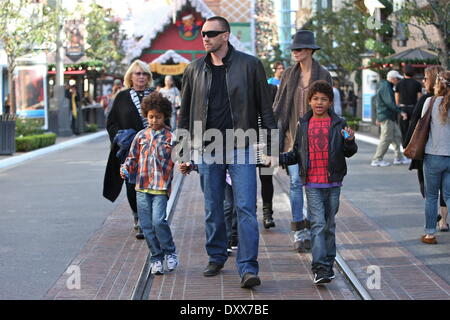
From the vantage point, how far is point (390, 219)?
10.1 meters

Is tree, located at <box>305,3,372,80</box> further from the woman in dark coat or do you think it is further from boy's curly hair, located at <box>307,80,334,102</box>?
boy's curly hair, located at <box>307,80,334,102</box>

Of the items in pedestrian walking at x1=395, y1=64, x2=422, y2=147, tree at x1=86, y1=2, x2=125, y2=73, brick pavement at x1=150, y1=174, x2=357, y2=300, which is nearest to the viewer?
brick pavement at x1=150, y1=174, x2=357, y2=300

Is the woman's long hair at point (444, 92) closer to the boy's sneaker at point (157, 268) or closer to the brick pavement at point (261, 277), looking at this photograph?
the brick pavement at point (261, 277)

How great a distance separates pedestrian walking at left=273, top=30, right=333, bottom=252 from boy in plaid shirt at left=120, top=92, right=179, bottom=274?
4.00 feet

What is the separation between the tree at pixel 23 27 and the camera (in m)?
23.1

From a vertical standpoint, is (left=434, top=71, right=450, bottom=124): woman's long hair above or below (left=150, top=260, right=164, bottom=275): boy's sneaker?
above

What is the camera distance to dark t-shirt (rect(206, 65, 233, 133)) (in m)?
6.63

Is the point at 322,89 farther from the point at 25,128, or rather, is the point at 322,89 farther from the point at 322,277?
the point at 25,128

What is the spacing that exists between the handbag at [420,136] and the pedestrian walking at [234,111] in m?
2.30

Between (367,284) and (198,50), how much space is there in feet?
132

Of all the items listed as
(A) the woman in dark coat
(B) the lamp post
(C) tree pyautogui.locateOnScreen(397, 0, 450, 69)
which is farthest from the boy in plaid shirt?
(B) the lamp post

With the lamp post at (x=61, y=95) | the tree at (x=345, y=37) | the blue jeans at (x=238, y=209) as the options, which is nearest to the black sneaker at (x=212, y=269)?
the blue jeans at (x=238, y=209)

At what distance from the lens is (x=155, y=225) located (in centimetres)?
723
